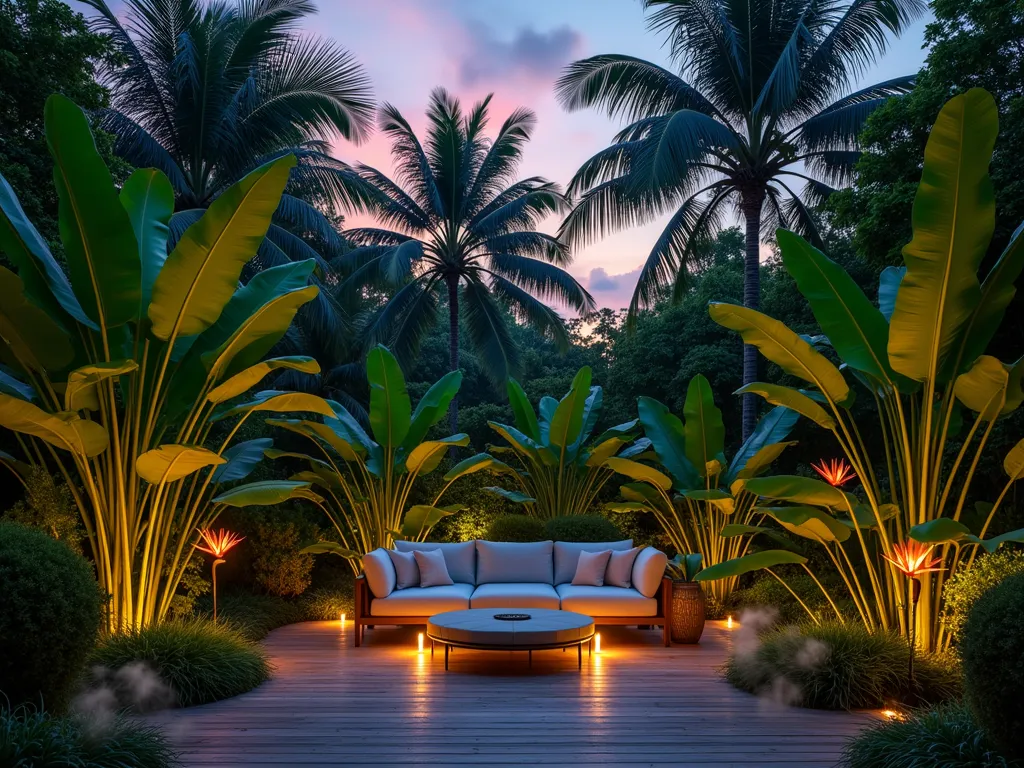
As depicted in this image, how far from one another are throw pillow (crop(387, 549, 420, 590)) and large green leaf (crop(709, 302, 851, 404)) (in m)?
3.70

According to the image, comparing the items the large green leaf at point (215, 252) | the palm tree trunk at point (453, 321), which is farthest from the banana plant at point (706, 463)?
the palm tree trunk at point (453, 321)

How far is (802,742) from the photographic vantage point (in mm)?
3973

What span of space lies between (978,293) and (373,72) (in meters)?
9.40

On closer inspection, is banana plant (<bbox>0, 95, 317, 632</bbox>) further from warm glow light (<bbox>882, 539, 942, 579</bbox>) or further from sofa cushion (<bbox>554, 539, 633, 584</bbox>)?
warm glow light (<bbox>882, 539, 942, 579</bbox>)

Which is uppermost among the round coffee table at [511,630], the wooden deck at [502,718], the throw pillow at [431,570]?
Answer: the throw pillow at [431,570]

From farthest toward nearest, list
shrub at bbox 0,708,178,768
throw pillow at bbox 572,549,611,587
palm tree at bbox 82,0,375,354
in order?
palm tree at bbox 82,0,375,354 < throw pillow at bbox 572,549,611,587 < shrub at bbox 0,708,178,768

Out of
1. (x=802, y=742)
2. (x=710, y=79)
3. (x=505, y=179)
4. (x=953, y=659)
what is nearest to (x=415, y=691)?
(x=802, y=742)

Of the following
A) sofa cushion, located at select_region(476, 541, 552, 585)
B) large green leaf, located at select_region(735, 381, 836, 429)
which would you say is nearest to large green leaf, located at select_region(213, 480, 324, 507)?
sofa cushion, located at select_region(476, 541, 552, 585)

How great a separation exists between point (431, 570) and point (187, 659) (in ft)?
9.05

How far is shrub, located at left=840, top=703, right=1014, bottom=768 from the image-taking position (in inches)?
124

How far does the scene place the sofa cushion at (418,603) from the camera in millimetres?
6762

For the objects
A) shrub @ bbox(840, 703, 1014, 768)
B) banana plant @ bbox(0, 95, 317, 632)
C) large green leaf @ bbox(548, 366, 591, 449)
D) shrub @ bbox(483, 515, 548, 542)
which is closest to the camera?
shrub @ bbox(840, 703, 1014, 768)

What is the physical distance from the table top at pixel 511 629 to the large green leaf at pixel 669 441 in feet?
7.76

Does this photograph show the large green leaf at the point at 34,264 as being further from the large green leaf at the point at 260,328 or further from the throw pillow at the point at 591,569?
the throw pillow at the point at 591,569
